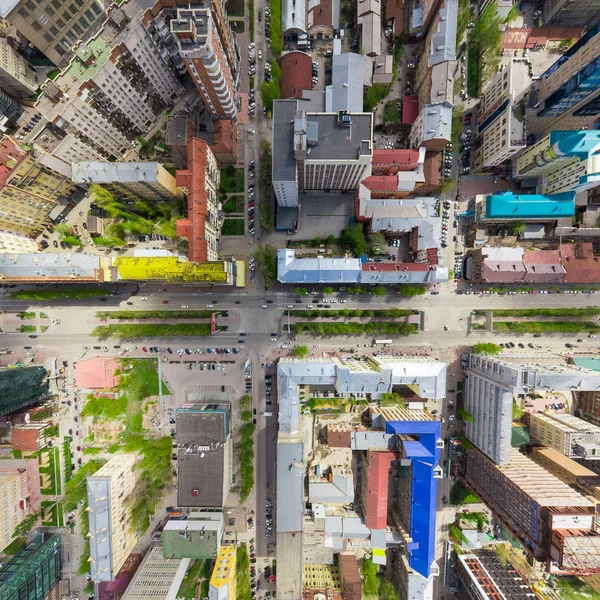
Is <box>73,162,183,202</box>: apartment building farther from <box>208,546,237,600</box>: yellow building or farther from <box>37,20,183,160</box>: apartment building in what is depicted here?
<box>208,546,237,600</box>: yellow building

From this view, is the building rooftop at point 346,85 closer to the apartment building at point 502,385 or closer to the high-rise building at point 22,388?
the apartment building at point 502,385

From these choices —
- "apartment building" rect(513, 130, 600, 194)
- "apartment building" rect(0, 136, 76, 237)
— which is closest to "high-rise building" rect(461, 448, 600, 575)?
"apartment building" rect(513, 130, 600, 194)

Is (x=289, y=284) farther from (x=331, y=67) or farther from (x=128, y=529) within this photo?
(x=128, y=529)

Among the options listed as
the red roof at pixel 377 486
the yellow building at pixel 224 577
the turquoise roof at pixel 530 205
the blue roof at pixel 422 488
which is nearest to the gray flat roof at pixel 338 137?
the turquoise roof at pixel 530 205

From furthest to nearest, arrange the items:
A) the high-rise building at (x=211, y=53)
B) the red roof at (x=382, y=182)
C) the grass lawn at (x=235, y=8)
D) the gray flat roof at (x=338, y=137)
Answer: the grass lawn at (x=235, y=8)
the red roof at (x=382, y=182)
the gray flat roof at (x=338, y=137)
the high-rise building at (x=211, y=53)

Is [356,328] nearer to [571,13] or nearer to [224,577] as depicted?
[224,577]
